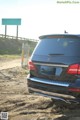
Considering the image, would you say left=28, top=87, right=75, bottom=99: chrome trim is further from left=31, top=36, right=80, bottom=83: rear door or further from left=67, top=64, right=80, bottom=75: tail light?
left=67, top=64, right=80, bottom=75: tail light

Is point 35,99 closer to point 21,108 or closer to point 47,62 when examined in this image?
point 21,108

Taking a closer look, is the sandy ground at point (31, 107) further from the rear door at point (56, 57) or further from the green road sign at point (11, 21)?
the green road sign at point (11, 21)

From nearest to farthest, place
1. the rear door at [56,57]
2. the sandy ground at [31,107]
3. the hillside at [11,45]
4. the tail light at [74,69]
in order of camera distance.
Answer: the tail light at [74,69] < the rear door at [56,57] < the sandy ground at [31,107] < the hillside at [11,45]

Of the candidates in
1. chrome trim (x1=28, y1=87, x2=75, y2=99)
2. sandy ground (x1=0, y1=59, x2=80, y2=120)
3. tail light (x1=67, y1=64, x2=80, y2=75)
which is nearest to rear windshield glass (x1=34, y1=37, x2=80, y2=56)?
tail light (x1=67, y1=64, x2=80, y2=75)

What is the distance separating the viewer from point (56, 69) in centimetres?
836

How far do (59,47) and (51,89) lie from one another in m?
1.02

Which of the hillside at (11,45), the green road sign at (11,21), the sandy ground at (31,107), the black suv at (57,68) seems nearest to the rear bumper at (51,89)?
the black suv at (57,68)

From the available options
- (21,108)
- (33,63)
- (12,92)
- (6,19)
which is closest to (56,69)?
(33,63)

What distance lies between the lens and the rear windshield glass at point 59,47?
8.22 meters

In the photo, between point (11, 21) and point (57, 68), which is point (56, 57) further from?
point (11, 21)

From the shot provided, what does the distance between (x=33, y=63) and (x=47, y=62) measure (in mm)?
561

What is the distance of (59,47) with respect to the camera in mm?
8531

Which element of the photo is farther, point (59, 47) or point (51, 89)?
point (59, 47)

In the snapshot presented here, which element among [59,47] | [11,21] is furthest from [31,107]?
[11,21]
